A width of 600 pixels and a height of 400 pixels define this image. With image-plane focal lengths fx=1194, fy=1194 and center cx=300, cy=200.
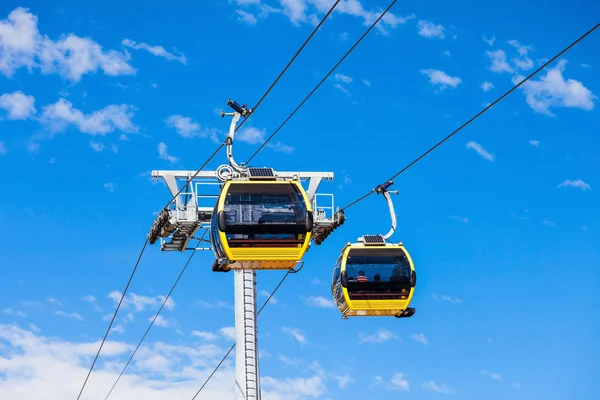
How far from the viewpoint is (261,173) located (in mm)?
23797

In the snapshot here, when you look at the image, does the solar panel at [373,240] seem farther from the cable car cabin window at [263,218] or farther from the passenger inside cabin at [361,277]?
the cable car cabin window at [263,218]

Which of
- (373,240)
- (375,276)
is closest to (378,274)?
(375,276)

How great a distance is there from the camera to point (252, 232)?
2294 cm

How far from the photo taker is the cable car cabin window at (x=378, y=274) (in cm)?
2661

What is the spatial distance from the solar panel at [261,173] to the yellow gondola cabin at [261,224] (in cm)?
38

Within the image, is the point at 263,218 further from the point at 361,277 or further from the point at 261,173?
the point at 361,277

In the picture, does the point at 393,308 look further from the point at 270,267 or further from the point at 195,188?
the point at 195,188

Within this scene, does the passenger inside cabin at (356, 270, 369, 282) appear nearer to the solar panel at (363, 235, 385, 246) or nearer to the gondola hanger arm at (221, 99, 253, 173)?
the solar panel at (363, 235, 385, 246)

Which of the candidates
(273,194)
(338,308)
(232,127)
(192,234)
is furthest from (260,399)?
(273,194)

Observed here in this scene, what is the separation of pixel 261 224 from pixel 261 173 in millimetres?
1308

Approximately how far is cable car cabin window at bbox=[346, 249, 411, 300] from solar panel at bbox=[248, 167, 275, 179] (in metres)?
3.74

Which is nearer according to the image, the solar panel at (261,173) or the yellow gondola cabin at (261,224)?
the yellow gondola cabin at (261,224)

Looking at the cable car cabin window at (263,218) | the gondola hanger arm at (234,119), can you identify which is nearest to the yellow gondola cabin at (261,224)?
the cable car cabin window at (263,218)

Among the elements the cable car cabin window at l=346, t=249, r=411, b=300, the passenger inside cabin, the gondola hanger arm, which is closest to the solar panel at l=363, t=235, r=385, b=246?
the cable car cabin window at l=346, t=249, r=411, b=300
